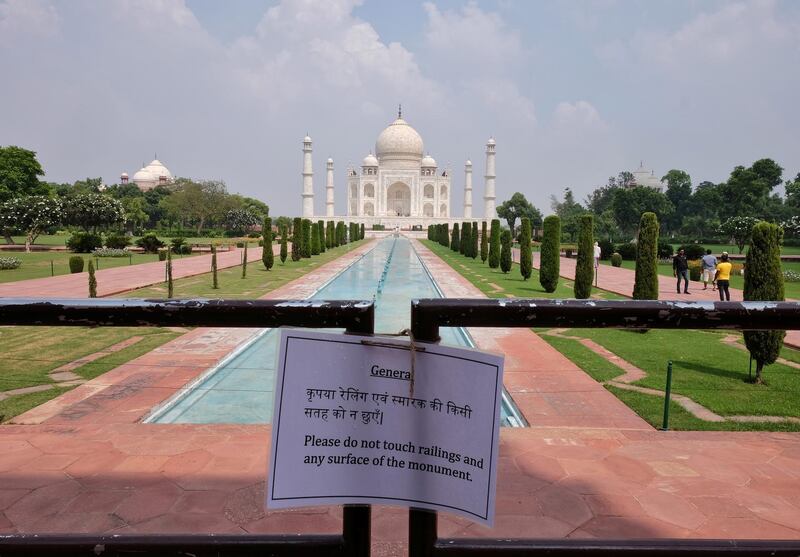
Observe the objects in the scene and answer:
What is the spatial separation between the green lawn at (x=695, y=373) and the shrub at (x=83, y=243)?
19982mm

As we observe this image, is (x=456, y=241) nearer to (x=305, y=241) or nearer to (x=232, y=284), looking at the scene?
(x=305, y=241)

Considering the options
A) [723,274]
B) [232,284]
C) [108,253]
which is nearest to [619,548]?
[723,274]

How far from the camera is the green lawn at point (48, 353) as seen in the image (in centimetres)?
420

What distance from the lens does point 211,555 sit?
0.85 metres

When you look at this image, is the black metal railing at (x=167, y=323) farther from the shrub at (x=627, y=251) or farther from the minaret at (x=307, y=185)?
the minaret at (x=307, y=185)

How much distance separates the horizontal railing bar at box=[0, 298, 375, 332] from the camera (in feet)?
2.66

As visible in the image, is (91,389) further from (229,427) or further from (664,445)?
(664,445)

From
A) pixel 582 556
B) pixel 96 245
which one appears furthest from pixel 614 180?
pixel 582 556

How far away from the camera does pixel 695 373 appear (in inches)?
206

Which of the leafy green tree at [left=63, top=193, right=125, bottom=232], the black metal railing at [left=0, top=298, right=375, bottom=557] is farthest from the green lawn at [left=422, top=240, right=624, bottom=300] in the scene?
the leafy green tree at [left=63, top=193, right=125, bottom=232]

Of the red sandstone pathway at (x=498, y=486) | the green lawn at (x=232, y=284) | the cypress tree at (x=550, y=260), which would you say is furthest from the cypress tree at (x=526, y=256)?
the red sandstone pathway at (x=498, y=486)

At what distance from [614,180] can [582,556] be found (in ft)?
206

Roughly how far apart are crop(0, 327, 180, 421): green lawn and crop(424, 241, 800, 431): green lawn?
12.6 feet

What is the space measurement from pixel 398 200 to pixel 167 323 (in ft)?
199
